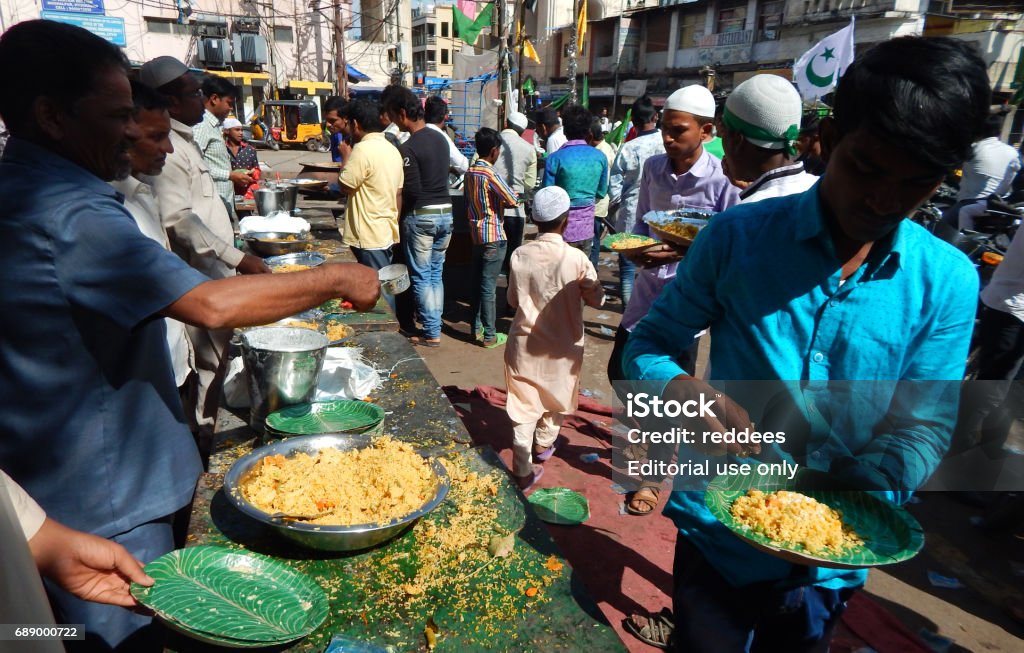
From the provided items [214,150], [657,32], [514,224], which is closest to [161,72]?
[214,150]

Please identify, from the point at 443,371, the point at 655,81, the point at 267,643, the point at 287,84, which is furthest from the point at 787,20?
the point at 267,643

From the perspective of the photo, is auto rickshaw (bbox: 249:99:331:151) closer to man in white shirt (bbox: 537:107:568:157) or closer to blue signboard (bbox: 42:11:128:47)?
blue signboard (bbox: 42:11:128:47)

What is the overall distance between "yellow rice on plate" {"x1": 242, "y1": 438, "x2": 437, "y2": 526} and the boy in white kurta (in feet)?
5.51

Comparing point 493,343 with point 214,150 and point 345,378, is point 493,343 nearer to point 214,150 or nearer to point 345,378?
point 214,150

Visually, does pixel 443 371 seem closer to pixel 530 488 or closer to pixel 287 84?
pixel 530 488

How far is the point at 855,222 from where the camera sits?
46.4 inches

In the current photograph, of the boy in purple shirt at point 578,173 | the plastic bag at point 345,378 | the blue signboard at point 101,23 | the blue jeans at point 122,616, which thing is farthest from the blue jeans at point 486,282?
the blue signboard at point 101,23

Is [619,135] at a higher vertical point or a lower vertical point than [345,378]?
higher

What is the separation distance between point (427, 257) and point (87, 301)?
428 centimetres

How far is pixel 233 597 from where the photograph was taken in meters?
1.25

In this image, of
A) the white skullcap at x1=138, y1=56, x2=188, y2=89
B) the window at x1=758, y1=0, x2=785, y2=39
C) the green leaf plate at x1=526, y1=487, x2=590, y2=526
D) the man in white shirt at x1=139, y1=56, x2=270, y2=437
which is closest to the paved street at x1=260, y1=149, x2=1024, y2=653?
the green leaf plate at x1=526, y1=487, x2=590, y2=526

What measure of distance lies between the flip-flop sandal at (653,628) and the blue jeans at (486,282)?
351cm

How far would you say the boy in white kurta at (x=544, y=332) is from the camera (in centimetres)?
337

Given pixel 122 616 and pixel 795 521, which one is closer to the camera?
pixel 795 521
